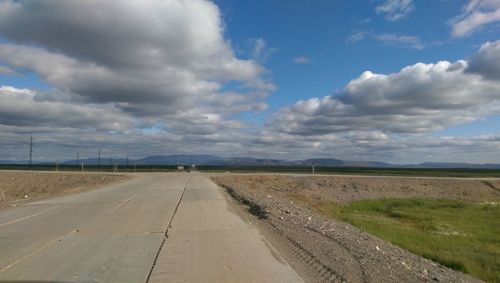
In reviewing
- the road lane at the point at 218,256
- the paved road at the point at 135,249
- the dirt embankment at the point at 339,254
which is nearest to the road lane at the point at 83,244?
the paved road at the point at 135,249

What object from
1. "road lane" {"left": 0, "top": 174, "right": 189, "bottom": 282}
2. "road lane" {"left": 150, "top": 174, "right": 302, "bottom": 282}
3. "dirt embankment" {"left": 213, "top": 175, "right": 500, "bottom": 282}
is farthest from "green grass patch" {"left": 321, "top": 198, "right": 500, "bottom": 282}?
"road lane" {"left": 0, "top": 174, "right": 189, "bottom": 282}

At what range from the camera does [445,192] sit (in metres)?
56.2

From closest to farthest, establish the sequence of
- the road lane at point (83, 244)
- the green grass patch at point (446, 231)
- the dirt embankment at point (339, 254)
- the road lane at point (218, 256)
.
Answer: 1. the road lane at point (218, 256)
2. the road lane at point (83, 244)
3. the dirt embankment at point (339, 254)
4. the green grass patch at point (446, 231)

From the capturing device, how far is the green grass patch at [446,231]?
15.8 meters

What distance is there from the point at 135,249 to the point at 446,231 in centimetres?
1875

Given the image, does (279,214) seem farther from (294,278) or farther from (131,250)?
(294,278)

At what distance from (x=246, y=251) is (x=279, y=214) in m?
8.55

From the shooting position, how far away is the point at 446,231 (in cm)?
2509

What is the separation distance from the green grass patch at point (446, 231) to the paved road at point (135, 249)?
6.49 m

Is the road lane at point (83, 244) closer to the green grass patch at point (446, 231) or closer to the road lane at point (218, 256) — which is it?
the road lane at point (218, 256)

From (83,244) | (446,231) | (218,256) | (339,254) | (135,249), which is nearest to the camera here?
(218,256)

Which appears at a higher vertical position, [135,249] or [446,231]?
[135,249]

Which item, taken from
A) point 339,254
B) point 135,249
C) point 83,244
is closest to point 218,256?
point 135,249

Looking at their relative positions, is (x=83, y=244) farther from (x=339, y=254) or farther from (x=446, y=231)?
(x=446, y=231)
